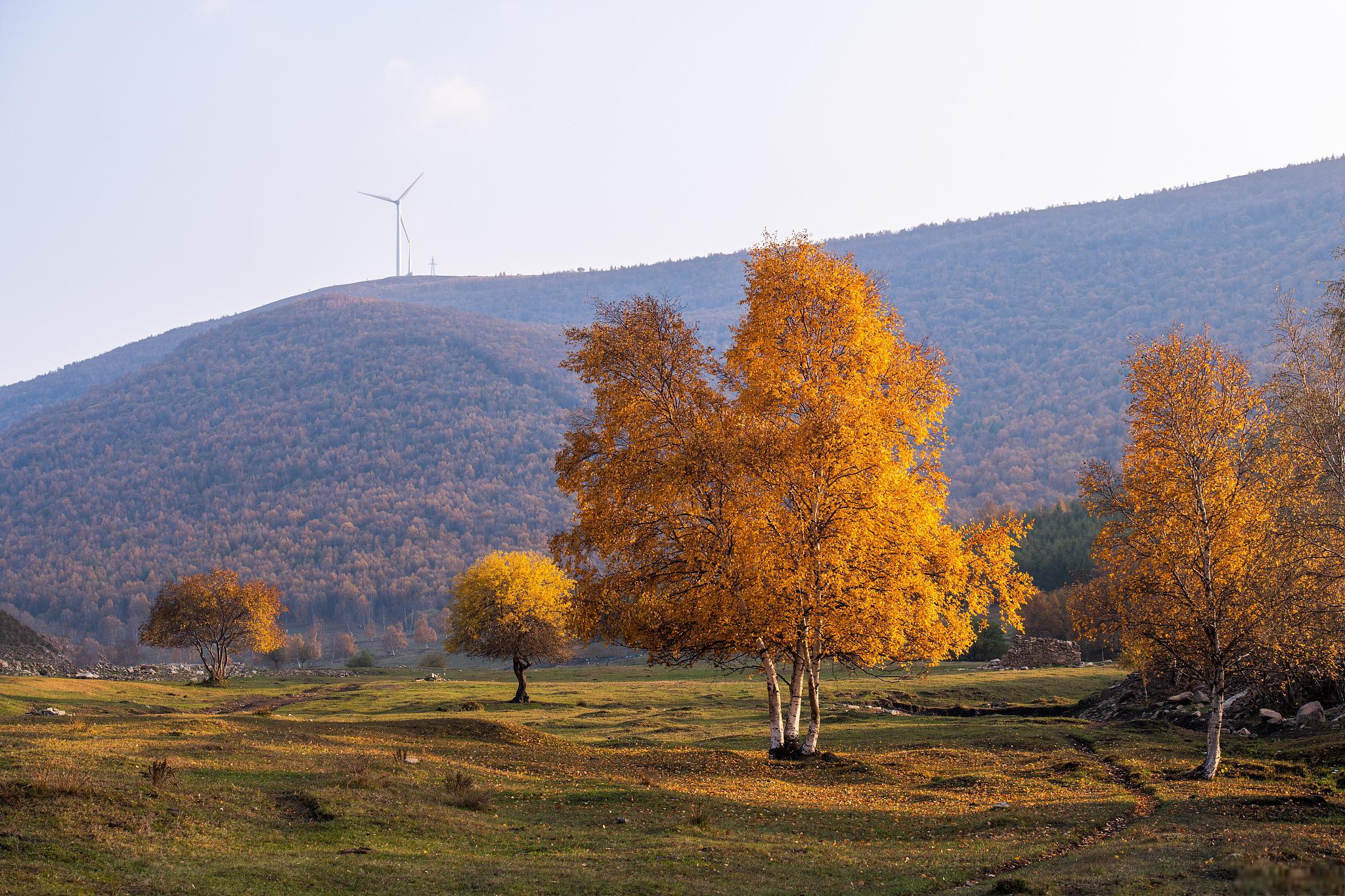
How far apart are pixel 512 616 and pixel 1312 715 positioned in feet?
162

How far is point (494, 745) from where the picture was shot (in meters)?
32.3

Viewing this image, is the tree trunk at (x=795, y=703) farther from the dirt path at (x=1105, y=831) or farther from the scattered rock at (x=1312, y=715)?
the scattered rock at (x=1312, y=715)

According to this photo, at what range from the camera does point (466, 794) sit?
848 inches

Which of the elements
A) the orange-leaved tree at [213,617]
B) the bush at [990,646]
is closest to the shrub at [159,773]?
the orange-leaved tree at [213,617]

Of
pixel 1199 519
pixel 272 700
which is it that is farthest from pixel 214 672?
pixel 1199 519

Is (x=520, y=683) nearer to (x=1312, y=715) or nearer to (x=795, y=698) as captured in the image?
(x=795, y=698)

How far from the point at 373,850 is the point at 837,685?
204 feet

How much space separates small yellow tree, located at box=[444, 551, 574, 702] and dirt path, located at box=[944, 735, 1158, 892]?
45747mm

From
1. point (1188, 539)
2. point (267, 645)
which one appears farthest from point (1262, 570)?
point (267, 645)

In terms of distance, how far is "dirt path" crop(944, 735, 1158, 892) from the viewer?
1596 cm

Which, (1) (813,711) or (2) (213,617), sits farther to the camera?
(2) (213,617)

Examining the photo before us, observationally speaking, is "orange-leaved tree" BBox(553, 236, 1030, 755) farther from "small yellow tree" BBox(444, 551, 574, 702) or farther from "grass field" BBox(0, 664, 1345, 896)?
"small yellow tree" BBox(444, 551, 574, 702)

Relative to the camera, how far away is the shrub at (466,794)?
21156 mm

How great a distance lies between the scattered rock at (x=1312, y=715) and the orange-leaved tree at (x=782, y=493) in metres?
18.2
